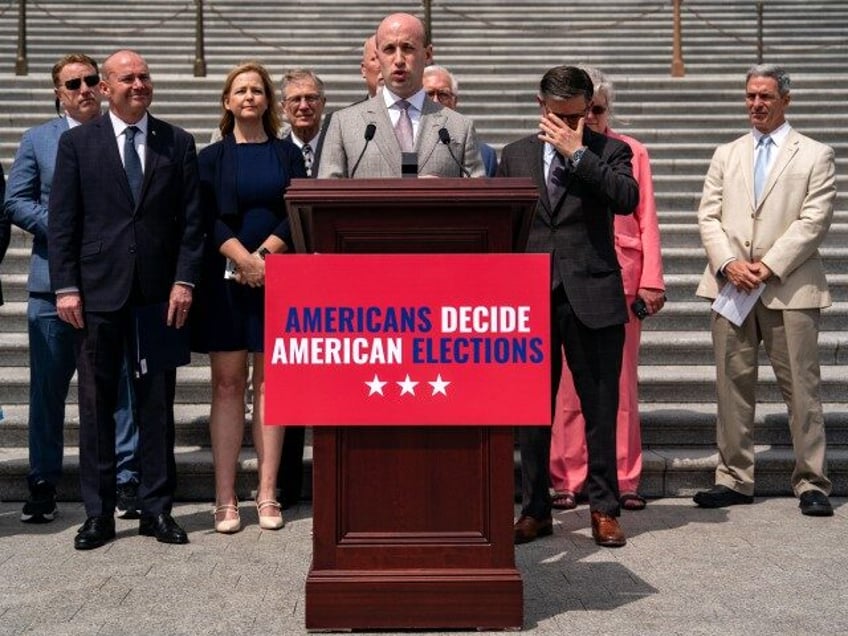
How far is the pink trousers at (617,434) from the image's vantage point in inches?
258

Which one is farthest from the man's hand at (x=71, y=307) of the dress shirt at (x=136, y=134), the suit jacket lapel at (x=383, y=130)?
the suit jacket lapel at (x=383, y=130)

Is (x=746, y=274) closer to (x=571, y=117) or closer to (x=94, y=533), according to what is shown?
(x=571, y=117)

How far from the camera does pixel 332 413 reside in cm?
442

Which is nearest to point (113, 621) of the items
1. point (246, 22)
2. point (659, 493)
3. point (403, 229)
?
point (403, 229)

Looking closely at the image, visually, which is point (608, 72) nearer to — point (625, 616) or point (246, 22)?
point (246, 22)

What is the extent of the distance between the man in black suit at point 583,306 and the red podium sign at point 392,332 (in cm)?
135

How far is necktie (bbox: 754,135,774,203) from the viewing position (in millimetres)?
6617

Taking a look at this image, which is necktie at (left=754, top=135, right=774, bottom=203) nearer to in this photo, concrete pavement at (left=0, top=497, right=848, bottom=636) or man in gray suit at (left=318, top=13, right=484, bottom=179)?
concrete pavement at (left=0, top=497, right=848, bottom=636)

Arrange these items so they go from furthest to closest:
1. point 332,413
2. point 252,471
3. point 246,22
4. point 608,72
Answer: point 246,22
point 608,72
point 252,471
point 332,413

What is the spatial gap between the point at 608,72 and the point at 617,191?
9.36 meters

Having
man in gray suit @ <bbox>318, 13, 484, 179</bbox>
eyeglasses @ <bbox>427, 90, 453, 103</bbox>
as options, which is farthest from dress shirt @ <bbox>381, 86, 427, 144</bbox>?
eyeglasses @ <bbox>427, 90, 453, 103</bbox>

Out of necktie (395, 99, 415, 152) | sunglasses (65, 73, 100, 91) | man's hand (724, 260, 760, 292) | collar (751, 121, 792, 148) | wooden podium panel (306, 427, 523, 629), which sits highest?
sunglasses (65, 73, 100, 91)

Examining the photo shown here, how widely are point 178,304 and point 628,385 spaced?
220 centimetres

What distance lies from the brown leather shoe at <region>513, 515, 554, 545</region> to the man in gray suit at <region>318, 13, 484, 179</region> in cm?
153
